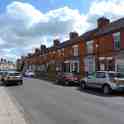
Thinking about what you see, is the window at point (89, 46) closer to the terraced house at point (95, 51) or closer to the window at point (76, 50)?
the terraced house at point (95, 51)

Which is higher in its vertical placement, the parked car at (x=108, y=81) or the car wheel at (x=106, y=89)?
the parked car at (x=108, y=81)

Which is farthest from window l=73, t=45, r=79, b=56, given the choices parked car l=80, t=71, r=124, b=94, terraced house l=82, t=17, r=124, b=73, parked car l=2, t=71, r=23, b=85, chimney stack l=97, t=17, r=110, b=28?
parked car l=80, t=71, r=124, b=94

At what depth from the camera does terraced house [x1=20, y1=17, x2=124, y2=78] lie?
30047mm

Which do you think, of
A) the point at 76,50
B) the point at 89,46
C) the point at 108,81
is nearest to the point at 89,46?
the point at 89,46

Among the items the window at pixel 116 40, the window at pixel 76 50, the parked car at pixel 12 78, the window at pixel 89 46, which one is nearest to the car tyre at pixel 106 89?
the window at pixel 116 40

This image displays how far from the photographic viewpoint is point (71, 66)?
44.2 m

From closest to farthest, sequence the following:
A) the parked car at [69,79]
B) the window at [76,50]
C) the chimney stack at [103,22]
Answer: the parked car at [69,79] < the chimney stack at [103,22] < the window at [76,50]

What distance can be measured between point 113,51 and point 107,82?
1235 cm

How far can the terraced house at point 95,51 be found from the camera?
30047 millimetres

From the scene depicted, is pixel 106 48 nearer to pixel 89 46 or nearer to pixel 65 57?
pixel 89 46

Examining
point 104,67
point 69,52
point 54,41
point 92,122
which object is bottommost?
point 92,122

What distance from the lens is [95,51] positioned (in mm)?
35000

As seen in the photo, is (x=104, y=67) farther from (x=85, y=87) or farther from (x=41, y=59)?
(x=41, y=59)

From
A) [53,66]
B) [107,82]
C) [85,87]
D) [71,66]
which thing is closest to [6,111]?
[107,82]
